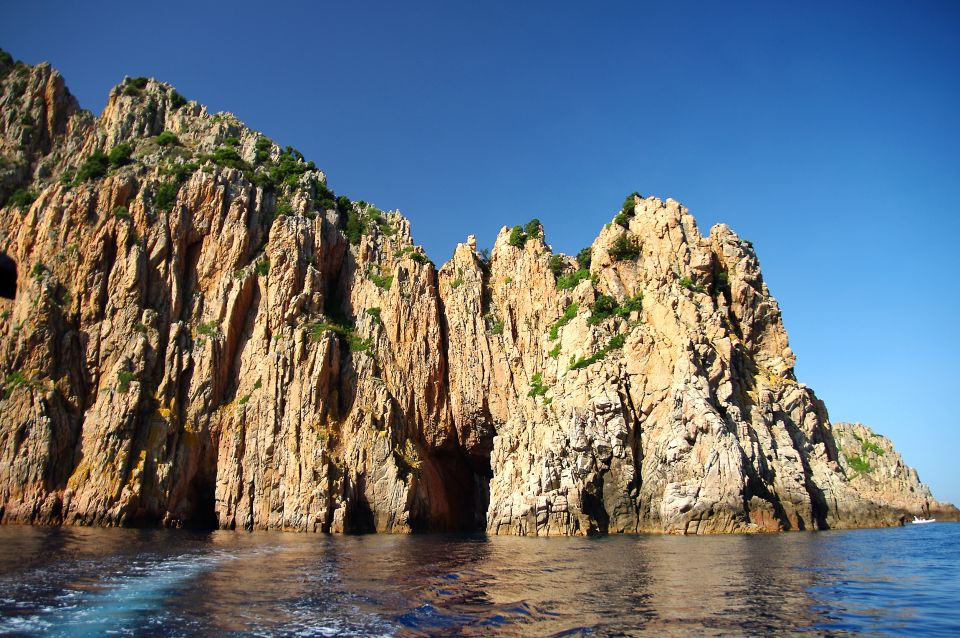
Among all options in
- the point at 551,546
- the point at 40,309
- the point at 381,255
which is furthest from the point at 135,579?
the point at 381,255

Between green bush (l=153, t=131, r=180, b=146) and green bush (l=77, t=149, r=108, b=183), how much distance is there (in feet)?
20.0

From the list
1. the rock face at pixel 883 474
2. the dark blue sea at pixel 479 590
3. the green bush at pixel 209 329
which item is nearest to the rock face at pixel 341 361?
the green bush at pixel 209 329

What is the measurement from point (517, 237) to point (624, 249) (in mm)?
14343

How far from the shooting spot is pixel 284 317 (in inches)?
2352

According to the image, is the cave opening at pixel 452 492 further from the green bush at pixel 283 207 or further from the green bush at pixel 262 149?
the green bush at pixel 262 149

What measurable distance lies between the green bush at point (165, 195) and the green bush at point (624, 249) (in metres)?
45.5

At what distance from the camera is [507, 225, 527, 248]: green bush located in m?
72.2

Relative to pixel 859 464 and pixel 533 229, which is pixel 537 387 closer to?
pixel 533 229

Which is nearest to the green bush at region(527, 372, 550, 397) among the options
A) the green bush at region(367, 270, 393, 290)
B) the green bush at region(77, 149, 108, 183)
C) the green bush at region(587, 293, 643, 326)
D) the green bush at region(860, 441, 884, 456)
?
the green bush at region(587, 293, 643, 326)

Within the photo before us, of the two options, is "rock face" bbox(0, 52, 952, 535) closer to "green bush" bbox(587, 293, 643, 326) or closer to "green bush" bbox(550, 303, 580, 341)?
"green bush" bbox(587, 293, 643, 326)

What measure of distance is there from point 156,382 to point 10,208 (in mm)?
24301

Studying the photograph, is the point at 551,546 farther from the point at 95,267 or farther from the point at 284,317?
the point at 95,267

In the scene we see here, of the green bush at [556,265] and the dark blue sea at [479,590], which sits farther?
the green bush at [556,265]

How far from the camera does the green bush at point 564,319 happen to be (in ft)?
204
